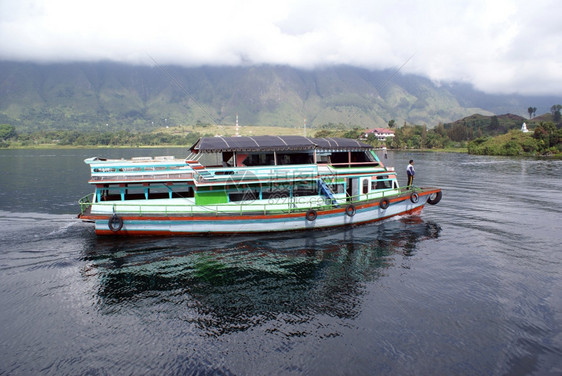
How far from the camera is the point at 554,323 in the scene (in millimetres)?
11781

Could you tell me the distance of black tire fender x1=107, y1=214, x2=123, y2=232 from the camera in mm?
18828

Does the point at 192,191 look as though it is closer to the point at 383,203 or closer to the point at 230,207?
the point at 230,207

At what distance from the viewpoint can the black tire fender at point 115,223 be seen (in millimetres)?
18828

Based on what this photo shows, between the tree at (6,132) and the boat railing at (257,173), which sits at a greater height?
the tree at (6,132)

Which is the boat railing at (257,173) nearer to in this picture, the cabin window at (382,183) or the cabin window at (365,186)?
the cabin window at (365,186)

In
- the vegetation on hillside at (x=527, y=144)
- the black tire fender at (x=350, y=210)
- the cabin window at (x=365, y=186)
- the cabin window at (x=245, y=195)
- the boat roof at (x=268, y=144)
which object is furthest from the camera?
the vegetation on hillside at (x=527, y=144)

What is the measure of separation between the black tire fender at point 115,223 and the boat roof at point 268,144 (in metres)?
5.65

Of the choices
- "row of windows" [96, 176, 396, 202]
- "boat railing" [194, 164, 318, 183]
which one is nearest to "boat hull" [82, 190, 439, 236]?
"row of windows" [96, 176, 396, 202]

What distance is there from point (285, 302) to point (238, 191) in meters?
8.78

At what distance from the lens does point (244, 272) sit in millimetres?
15492

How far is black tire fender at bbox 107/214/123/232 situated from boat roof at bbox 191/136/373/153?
5.65 meters

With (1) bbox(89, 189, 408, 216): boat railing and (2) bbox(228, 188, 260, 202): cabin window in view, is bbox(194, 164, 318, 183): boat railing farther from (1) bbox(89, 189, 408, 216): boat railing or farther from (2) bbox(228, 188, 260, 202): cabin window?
(1) bbox(89, 189, 408, 216): boat railing

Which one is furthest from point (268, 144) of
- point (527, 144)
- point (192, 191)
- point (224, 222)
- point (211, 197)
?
point (527, 144)

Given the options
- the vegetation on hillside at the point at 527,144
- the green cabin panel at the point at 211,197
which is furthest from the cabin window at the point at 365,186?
the vegetation on hillside at the point at 527,144
